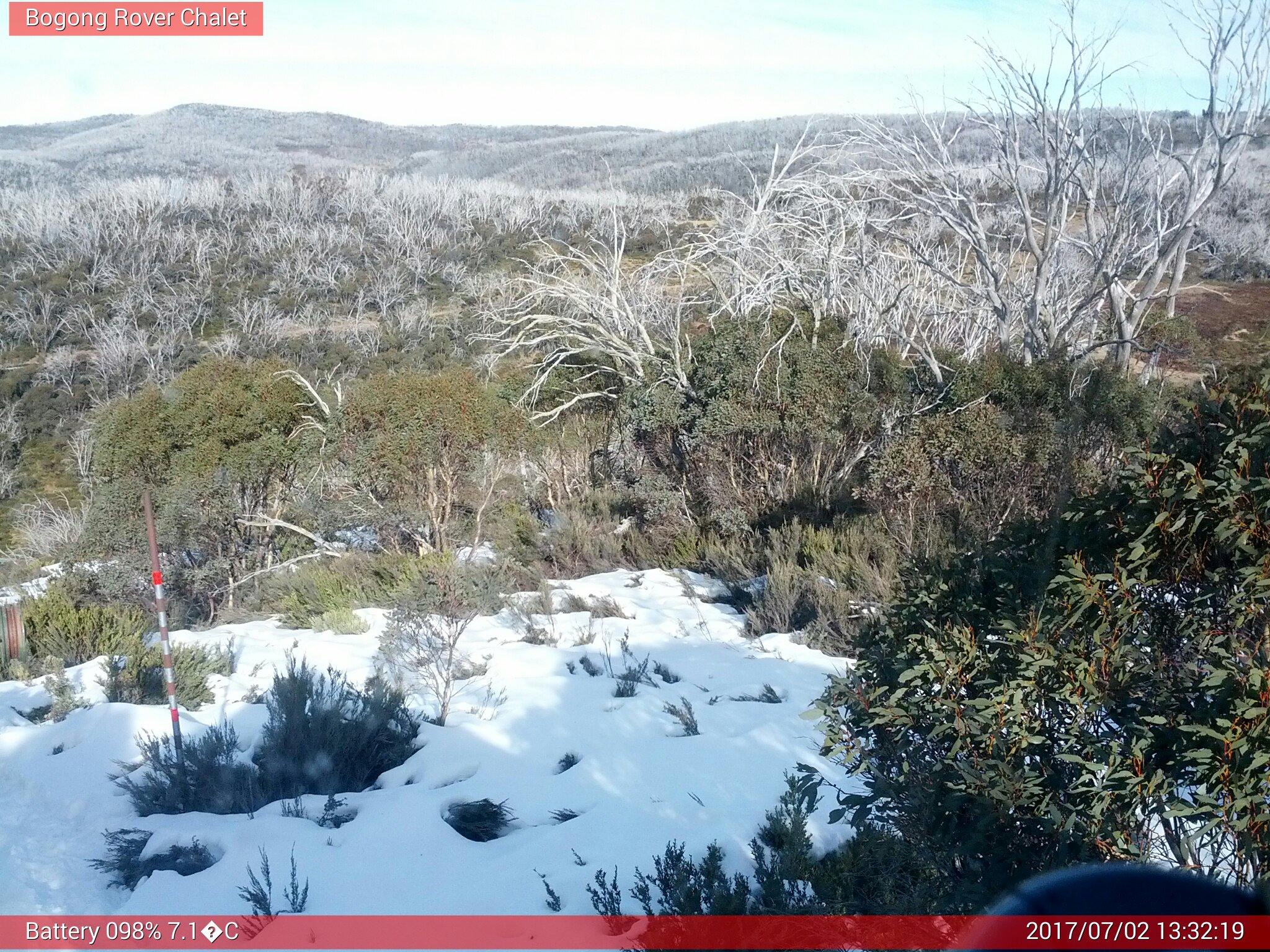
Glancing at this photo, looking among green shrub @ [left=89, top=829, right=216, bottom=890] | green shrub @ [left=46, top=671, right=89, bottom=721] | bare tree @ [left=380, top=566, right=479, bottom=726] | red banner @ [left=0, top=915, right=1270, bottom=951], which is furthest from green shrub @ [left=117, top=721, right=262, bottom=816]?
bare tree @ [left=380, top=566, right=479, bottom=726]

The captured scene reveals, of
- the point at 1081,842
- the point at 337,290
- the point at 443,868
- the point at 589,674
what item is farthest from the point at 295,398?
the point at 337,290

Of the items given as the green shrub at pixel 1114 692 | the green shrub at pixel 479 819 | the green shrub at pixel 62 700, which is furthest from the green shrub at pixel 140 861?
the green shrub at pixel 1114 692

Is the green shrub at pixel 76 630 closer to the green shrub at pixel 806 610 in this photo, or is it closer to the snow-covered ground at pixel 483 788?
the snow-covered ground at pixel 483 788

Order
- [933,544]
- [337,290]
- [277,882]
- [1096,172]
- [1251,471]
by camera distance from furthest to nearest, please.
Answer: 1. [337,290]
2. [1096,172]
3. [933,544]
4. [277,882]
5. [1251,471]

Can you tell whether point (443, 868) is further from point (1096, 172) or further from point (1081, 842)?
point (1096, 172)

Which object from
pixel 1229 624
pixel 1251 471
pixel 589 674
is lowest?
pixel 589 674
